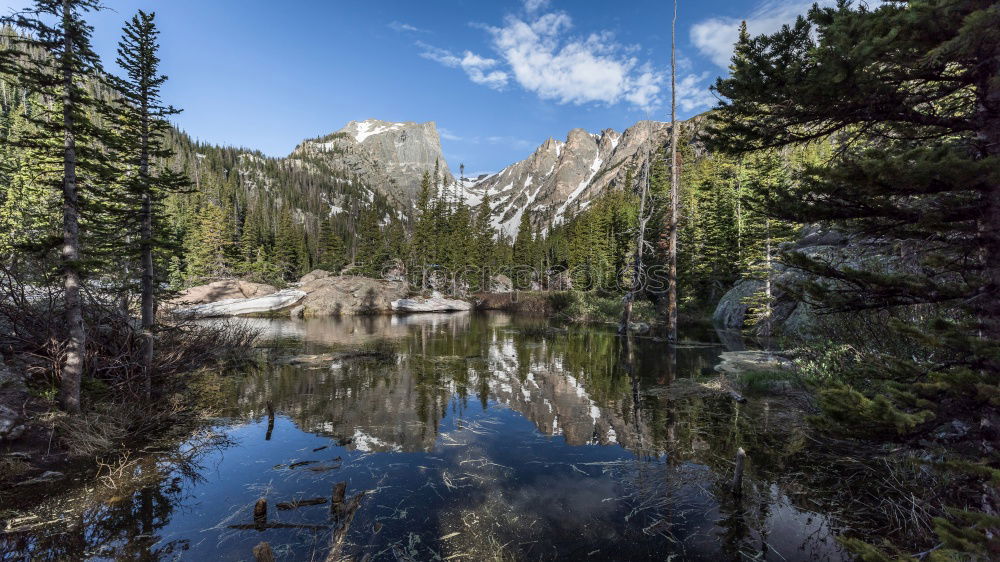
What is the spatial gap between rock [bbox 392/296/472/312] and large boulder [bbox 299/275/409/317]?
132 cm

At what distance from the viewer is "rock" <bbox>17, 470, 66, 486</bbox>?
22.8 ft

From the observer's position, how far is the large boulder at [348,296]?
42188 mm

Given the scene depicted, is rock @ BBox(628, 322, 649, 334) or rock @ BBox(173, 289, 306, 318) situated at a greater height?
rock @ BBox(173, 289, 306, 318)

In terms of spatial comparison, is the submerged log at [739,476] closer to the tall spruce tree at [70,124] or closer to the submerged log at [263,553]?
the submerged log at [263,553]

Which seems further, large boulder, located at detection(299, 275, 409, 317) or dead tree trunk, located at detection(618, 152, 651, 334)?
large boulder, located at detection(299, 275, 409, 317)

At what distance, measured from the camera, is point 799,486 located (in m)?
7.33

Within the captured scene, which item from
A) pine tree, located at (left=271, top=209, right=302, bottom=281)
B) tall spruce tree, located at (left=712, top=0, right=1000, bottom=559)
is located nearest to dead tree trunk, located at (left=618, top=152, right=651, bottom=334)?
tall spruce tree, located at (left=712, top=0, right=1000, bottom=559)

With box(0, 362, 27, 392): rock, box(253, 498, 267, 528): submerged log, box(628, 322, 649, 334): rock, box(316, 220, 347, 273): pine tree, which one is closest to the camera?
box(253, 498, 267, 528): submerged log

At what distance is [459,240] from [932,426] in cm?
5980

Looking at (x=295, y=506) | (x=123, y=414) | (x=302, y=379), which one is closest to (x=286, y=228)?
(x=302, y=379)

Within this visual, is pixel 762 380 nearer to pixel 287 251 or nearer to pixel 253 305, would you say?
pixel 253 305

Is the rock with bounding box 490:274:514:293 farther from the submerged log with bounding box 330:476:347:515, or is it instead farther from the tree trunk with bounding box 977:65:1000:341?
the tree trunk with bounding box 977:65:1000:341

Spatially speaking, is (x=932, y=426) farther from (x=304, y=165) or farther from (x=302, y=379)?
(x=304, y=165)

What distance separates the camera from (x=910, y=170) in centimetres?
359
